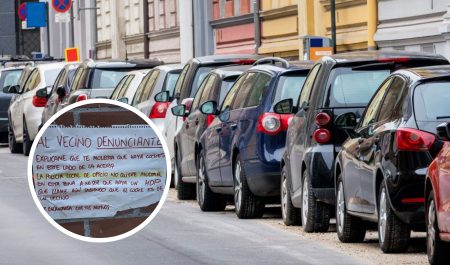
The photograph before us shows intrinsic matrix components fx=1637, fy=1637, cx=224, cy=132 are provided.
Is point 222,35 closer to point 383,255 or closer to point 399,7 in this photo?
Result: point 399,7

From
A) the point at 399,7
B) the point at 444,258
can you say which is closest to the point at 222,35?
the point at 399,7

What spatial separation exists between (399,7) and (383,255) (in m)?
17.4

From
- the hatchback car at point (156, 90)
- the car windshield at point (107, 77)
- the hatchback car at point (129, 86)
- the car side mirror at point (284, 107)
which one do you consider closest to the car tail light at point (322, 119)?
the car side mirror at point (284, 107)

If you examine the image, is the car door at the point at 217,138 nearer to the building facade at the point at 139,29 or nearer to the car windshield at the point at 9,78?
the car windshield at the point at 9,78

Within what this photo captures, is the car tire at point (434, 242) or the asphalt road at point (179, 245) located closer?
the car tire at point (434, 242)

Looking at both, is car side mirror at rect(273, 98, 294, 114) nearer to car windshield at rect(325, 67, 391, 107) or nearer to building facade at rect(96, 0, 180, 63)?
car windshield at rect(325, 67, 391, 107)

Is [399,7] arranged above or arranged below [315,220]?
above

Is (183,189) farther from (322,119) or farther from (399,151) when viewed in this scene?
(399,151)

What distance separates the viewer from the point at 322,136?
1375 centimetres

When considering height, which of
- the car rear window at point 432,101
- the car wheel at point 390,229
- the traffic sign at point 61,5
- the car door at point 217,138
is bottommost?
the car wheel at point 390,229

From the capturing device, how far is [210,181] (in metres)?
17.2

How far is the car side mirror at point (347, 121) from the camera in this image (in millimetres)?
13602

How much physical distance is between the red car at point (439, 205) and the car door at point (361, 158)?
136 centimetres

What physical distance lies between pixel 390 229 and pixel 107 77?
16597 millimetres
